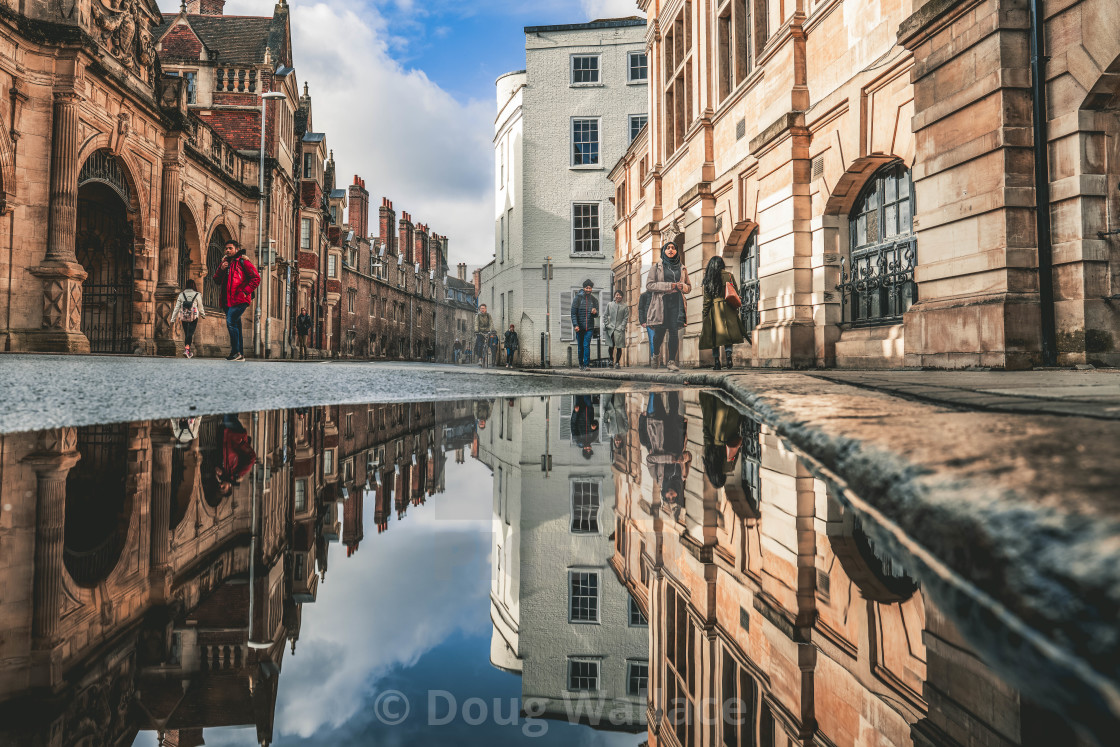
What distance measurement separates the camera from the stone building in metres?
6.00

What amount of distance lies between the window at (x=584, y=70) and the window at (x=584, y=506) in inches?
1270

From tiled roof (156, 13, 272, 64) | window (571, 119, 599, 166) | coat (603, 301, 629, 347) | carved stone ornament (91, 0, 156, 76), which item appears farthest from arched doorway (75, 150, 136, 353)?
window (571, 119, 599, 166)

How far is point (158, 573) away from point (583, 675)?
30.6 inches

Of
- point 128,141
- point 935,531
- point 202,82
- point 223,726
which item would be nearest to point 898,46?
point 935,531

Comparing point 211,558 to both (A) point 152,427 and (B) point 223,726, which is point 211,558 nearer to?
(B) point 223,726

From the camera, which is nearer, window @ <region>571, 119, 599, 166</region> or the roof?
the roof

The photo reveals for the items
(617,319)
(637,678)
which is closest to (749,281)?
(617,319)

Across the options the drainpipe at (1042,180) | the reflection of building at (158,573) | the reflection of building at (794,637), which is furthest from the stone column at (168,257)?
the reflection of building at (794,637)

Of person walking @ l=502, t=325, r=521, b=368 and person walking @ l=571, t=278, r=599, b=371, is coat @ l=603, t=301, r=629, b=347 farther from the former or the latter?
person walking @ l=502, t=325, r=521, b=368

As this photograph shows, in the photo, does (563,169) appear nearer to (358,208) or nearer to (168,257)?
(168,257)

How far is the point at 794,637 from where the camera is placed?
3.45 ft

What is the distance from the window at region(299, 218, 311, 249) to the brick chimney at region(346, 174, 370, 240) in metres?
15.3

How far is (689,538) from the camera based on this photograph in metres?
1.57

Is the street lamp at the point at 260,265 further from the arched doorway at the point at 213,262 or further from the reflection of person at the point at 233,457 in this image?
the reflection of person at the point at 233,457
